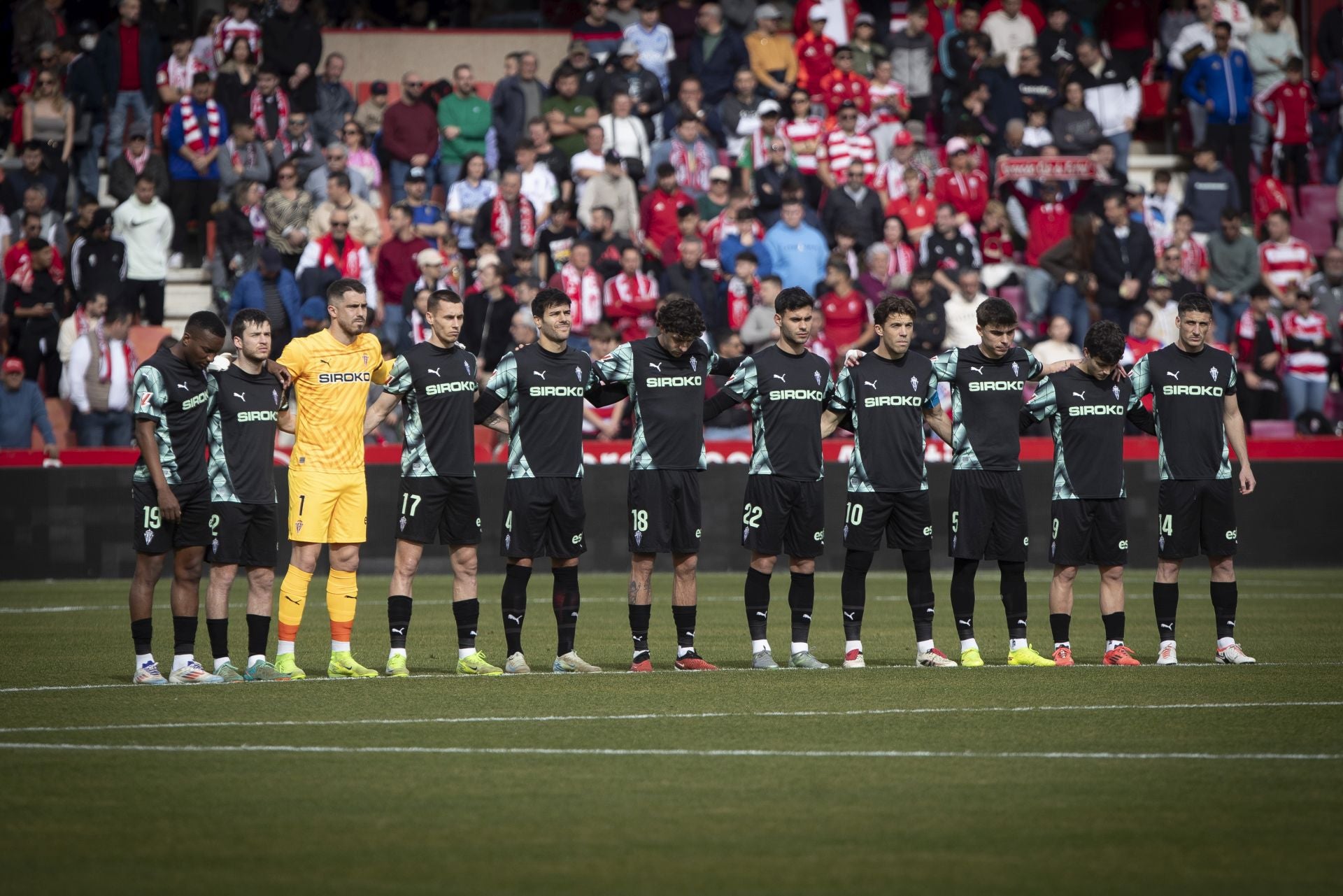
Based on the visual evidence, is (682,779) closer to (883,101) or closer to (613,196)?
(613,196)

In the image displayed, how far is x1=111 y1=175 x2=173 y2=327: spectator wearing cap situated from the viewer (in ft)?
75.0

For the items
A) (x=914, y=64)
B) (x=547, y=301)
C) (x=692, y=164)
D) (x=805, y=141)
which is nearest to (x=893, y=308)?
(x=547, y=301)

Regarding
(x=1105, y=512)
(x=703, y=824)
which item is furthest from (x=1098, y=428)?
(x=703, y=824)

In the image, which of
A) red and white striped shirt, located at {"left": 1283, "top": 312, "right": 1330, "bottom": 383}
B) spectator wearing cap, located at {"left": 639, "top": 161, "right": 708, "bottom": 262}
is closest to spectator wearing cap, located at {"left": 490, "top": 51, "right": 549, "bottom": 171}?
spectator wearing cap, located at {"left": 639, "top": 161, "right": 708, "bottom": 262}

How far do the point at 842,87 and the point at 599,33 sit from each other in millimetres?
3604

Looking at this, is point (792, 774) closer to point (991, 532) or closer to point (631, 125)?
point (991, 532)

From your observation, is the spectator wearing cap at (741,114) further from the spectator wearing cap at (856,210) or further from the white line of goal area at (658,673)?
the white line of goal area at (658,673)

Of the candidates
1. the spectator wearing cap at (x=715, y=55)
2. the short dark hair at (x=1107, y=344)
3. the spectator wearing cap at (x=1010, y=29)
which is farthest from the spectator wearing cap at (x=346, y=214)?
the short dark hair at (x=1107, y=344)

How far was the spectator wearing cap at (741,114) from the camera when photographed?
25.2 m

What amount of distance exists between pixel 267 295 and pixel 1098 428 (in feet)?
40.9

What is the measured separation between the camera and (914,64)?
27094 mm

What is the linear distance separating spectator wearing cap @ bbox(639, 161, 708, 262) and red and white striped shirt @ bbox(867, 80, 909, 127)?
353 centimetres

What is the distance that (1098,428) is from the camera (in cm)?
1248

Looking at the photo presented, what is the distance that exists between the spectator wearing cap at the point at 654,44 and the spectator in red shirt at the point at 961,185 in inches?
168
